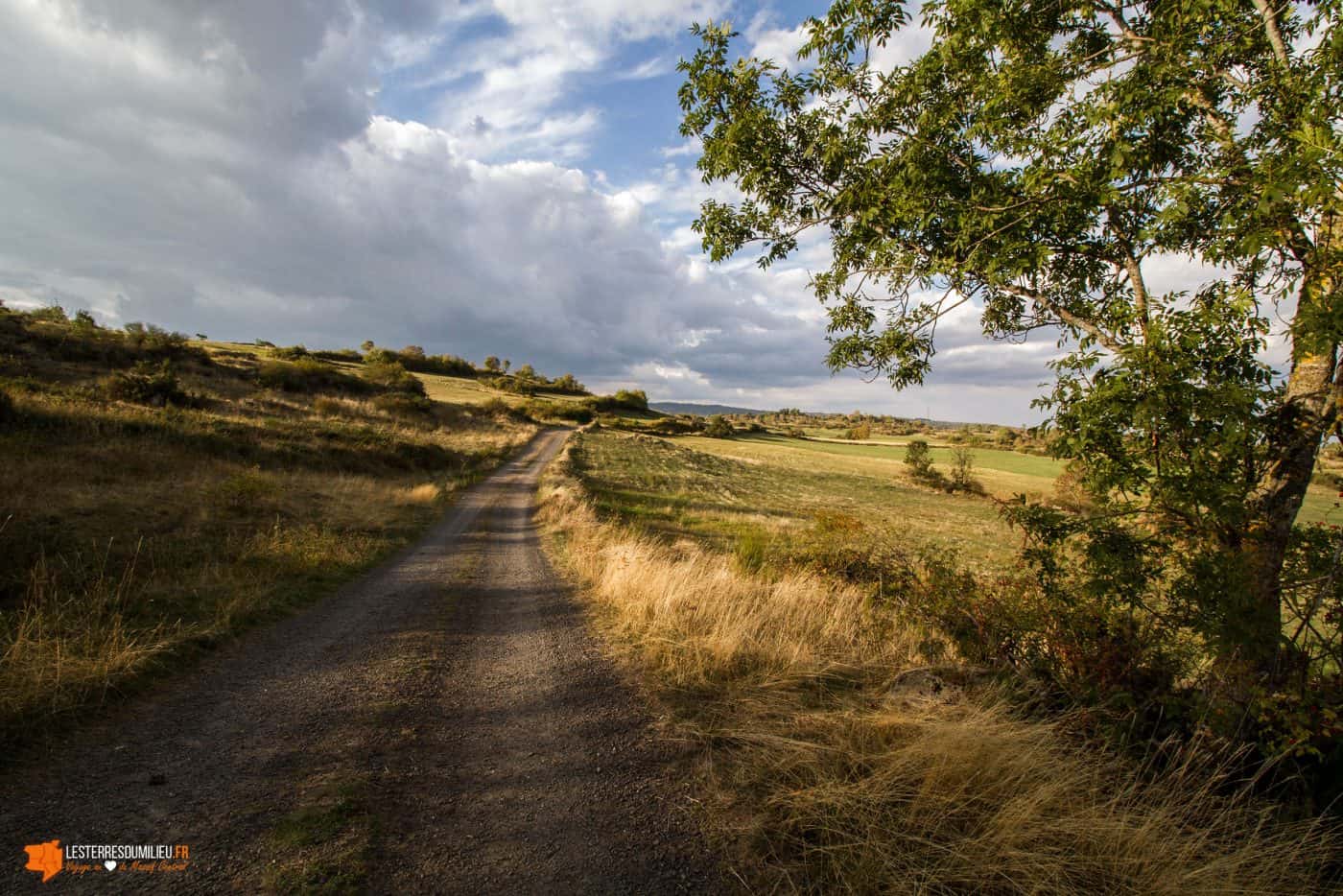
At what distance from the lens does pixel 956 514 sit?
44719mm

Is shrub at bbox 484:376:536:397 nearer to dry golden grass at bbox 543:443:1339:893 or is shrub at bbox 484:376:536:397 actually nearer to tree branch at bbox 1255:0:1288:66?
dry golden grass at bbox 543:443:1339:893

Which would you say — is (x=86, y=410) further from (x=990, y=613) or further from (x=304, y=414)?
(x=990, y=613)

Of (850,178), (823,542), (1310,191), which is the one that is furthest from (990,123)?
(823,542)

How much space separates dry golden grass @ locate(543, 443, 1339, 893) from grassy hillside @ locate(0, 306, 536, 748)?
568 centimetres

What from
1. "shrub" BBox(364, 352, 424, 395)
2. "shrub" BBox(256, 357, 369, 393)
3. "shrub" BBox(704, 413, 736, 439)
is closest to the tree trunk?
"shrub" BBox(256, 357, 369, 393)

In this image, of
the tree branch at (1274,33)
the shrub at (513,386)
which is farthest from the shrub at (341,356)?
the tree branch at (1274,33)

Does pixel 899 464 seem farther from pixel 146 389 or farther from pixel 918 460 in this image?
pixel 146 389

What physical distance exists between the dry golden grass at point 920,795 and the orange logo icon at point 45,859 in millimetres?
3918

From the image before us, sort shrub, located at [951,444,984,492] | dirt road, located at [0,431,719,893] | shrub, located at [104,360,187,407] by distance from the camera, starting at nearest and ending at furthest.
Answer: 1. dirt road, located at [0,431,719,893]
2. shrub, located at [104,360,187,407]
3. shrub, located at [951,444,984,492]

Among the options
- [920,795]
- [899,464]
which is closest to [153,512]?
[920,795]

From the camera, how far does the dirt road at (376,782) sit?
2877 millimetres

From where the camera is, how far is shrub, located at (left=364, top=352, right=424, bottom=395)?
5488 centimetres

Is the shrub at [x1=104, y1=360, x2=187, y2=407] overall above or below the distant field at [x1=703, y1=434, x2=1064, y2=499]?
above

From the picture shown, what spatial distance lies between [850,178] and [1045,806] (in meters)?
6.74
